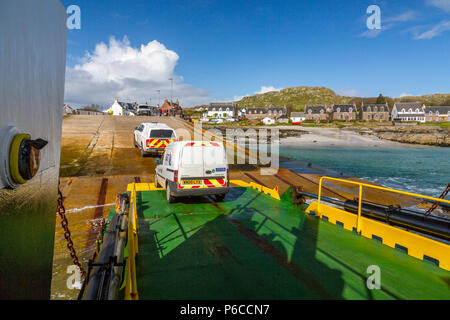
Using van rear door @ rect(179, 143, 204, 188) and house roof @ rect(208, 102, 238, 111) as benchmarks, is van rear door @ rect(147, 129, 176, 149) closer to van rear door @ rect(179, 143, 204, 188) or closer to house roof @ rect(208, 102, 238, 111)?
van rear door @ rect(179, 143, 204, 188)

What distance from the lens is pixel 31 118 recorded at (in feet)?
5.48

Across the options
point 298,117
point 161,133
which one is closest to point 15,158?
point 161,133

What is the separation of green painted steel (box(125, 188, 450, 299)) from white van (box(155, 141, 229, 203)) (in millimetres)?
1104

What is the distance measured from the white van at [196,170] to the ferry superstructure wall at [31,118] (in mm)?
5973

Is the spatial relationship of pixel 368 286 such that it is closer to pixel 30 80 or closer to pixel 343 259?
pixel 343 259

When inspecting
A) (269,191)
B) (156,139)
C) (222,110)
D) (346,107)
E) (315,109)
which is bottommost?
(269,191)

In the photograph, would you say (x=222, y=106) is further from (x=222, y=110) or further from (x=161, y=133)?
(x=161, y=133)

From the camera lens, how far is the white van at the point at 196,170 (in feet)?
26.9

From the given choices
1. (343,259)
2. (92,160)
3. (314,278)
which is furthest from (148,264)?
(92,160)

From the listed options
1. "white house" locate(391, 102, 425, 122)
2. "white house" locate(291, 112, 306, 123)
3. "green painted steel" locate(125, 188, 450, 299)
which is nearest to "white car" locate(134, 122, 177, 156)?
"green painted steel" locate(125, 188, 450, 299)

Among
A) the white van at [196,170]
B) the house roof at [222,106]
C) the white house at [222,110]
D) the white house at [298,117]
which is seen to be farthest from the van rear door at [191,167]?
the house roof at [222,106]

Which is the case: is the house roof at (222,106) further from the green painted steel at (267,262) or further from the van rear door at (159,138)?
the green painted steel at (267,262)

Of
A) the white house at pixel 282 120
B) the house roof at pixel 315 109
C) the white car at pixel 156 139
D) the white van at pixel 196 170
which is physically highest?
the house roof at pixel 315 109

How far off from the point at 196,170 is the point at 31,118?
21.8 ft
